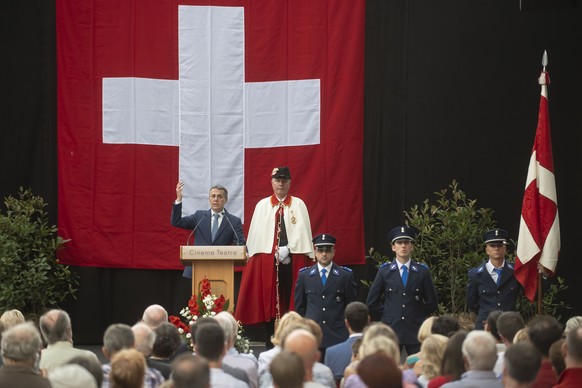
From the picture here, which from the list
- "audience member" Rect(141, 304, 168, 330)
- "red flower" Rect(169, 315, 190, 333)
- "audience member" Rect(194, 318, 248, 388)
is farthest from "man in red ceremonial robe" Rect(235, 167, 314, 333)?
"audience member" Rect(194, 318, 248, 388)

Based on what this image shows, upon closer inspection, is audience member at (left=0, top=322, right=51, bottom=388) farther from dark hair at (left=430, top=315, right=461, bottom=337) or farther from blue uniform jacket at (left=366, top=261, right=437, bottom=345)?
blue uniform jacket at (left=366, top=261, right=437, bottom=345)

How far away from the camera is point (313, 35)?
1071cm

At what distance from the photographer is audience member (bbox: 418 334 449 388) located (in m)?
5.09

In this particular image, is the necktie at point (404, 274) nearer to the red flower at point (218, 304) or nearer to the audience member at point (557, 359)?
the red flower at point (218, 304)

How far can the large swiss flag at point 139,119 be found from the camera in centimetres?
1075

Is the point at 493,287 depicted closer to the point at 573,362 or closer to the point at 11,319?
the point at 573,362

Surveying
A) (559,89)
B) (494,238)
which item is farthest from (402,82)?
(494,238)

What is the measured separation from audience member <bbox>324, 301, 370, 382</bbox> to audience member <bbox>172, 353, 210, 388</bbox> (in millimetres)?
2290

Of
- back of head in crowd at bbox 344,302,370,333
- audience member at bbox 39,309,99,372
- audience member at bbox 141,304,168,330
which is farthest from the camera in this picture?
back of head in crowd at bbox 344,302,370,333

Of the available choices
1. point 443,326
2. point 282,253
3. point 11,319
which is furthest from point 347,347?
point 282,253

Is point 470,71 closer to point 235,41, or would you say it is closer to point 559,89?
point 559,89

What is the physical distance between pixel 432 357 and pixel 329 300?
3.57 meters

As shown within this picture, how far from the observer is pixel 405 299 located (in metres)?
8.51

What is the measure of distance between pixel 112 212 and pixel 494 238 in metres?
4.12
